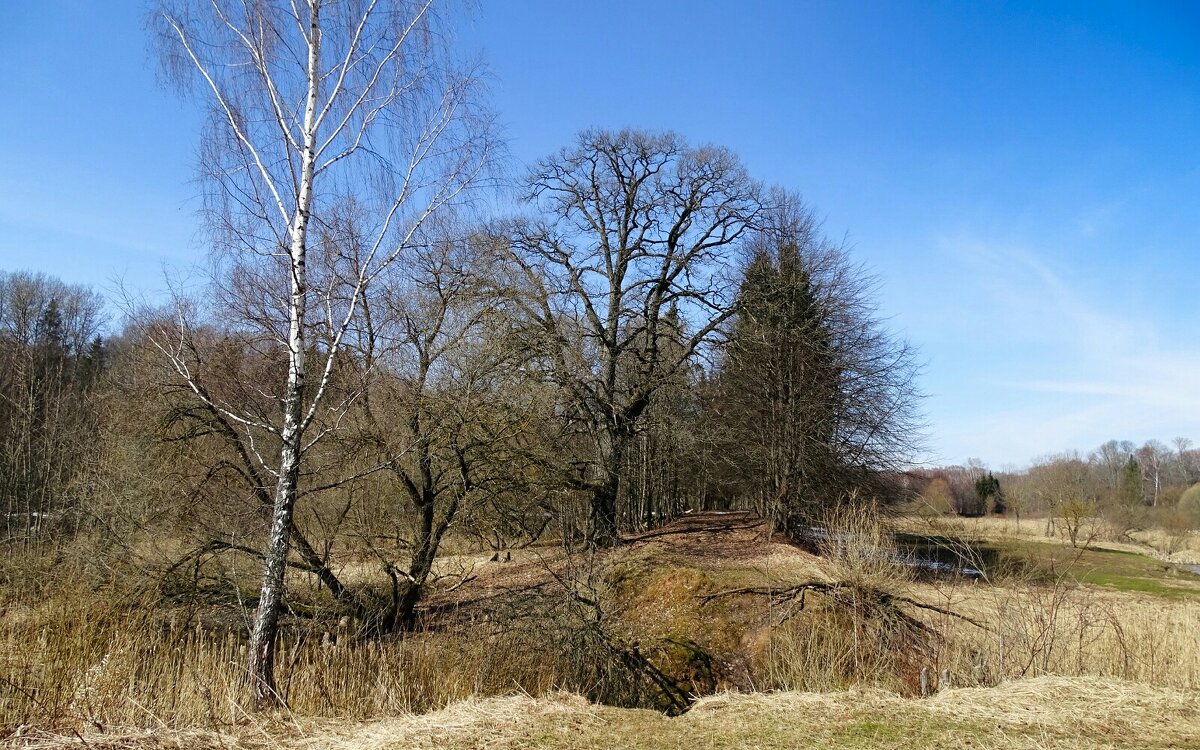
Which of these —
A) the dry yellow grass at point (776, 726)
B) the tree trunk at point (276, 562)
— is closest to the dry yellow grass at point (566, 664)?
the dry yellow grass at point (776, 726)

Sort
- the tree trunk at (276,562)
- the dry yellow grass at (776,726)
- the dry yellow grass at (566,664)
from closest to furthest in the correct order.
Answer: the dry yellow grass at (776,726)
the dry yellow grass at (566,664)
the tree trunk at (276,562)

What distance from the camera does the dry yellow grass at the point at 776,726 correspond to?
4293mm

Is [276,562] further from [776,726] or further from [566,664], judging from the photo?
[566,664]

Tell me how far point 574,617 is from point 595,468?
27.8 feet

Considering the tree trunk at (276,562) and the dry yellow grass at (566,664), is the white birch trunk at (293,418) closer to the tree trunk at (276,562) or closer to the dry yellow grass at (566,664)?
the tree trunk at (276,562)

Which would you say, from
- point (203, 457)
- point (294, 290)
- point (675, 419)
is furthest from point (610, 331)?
point (294, 290)

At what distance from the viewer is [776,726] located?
482cm

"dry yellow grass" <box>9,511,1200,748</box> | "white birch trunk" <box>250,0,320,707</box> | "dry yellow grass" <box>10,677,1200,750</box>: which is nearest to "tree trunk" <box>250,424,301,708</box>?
"white birch trunk" <box>250,0,320,707</box>

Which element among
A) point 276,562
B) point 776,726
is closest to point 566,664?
point 776,726

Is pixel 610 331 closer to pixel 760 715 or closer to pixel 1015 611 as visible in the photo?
pixel 1015 611

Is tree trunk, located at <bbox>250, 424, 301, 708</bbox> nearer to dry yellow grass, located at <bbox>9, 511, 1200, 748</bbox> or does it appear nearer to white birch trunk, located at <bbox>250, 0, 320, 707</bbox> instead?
white birch trunk, located at <bbox>250, 0, 320, 707</bbox>

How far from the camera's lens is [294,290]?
5.57 metres

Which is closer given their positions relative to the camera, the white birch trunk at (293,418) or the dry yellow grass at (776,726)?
the dry yellow grass at (776,726)

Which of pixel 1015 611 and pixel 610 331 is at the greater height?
pixel 610 331
